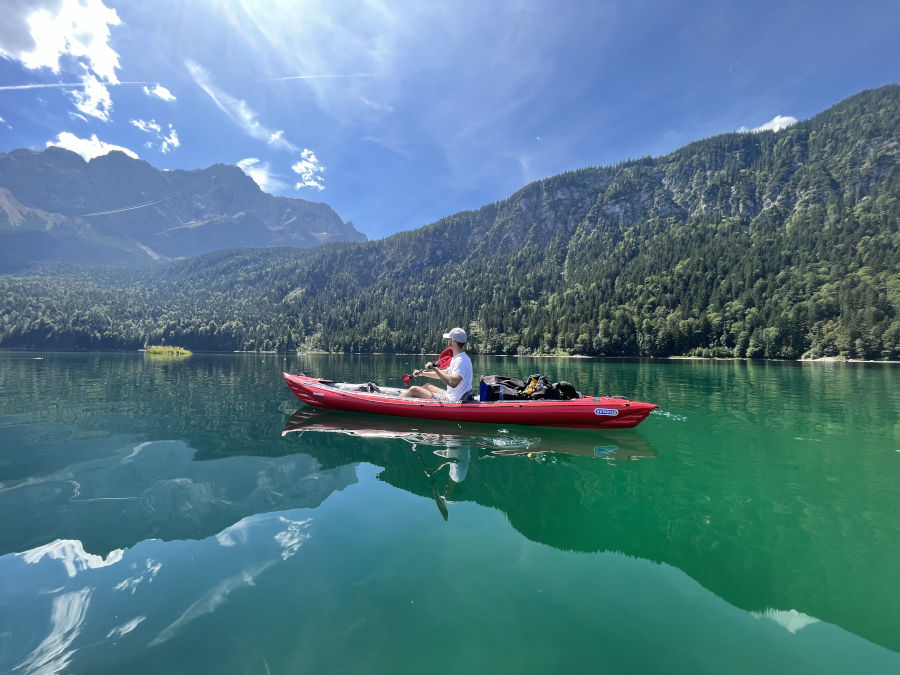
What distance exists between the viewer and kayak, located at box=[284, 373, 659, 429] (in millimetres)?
12773

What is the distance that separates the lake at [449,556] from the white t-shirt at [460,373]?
89.9 inches

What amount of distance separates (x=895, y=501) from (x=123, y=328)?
196m

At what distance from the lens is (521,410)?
520 inches

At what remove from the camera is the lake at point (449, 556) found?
3.84 m

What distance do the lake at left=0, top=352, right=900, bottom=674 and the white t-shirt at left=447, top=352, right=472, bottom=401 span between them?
7.49ft

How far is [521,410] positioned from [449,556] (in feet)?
26.6

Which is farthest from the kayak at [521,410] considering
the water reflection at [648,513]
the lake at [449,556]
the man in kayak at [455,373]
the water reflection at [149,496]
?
the water reflection at [149,496]

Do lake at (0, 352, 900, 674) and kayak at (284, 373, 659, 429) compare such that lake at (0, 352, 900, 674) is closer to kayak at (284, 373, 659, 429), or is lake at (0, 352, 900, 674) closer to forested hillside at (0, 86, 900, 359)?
kayak at (284, 373, 659, 429)

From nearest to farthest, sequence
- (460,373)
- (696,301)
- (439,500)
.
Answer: (439,500) → (460,373) → (696,301)

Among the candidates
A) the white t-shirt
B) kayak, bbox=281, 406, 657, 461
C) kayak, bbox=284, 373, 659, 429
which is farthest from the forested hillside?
the white t-shirt

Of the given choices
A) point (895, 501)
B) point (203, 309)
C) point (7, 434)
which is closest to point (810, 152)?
point (895, 501)

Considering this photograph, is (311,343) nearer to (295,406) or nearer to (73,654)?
(295,406)

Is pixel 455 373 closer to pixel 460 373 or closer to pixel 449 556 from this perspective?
pixel 460 373

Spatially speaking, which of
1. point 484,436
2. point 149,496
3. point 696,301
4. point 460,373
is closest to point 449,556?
point 149,496
